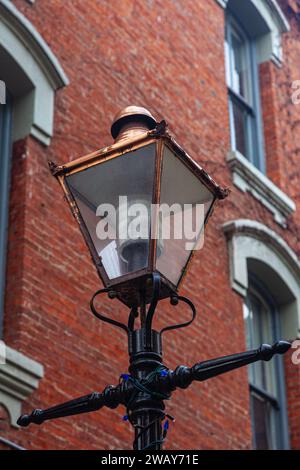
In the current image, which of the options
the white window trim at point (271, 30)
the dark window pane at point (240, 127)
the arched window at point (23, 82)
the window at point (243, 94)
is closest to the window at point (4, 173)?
the arched window at point (23, 82)

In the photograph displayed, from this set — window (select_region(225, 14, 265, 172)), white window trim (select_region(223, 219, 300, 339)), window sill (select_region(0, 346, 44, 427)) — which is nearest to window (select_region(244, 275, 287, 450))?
white window trim (select_region(223, 219, 300, 339))

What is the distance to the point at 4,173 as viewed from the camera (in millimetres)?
7895

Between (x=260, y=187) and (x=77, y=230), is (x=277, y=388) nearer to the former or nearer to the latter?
(x=260, y=187)

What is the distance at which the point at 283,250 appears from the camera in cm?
1110

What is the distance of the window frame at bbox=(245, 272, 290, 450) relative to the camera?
10.5 meters

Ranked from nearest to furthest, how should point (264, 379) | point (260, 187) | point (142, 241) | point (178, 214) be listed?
point (142, 241) → point (178, 214) → point (264, 379) → point (260, 187)

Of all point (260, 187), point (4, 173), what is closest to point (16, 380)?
point (4, 173)

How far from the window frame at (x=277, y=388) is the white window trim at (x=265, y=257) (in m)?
0.11

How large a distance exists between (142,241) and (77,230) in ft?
12.4

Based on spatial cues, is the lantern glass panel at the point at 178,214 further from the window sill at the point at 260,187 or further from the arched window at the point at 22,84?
the window sill at the point at 260,187

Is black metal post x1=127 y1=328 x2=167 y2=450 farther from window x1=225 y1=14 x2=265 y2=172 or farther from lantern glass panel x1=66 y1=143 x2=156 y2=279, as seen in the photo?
window x1=225 y1=14 x2=265 y2=172

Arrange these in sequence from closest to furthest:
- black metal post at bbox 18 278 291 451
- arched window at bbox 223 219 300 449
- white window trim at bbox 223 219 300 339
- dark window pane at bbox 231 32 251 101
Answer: black metal post at bbox 18 278 291 451 → white window trim at bbox 223 219 300 339 → arched window at bbox 223 219 300 449 → dark window pane at bbox 231 32 251 101

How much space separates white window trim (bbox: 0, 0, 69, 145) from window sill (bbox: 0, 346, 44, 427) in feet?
6.41

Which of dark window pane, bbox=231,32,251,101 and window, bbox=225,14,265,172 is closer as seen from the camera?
window, bbox=225,14,265,172
